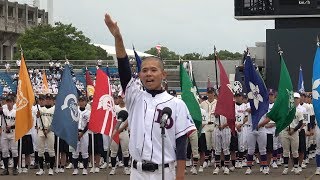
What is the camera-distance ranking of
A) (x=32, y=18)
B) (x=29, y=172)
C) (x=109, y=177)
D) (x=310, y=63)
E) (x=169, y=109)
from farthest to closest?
(x=32, y=18), (x=310, y=63), (x=29, y=172), (x=109, y=177), (x=169, y=109)

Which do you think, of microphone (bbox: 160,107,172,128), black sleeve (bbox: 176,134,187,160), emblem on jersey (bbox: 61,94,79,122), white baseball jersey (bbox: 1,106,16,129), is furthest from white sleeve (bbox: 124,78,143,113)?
white baseball jersey (bbox: 1,106,16,129)

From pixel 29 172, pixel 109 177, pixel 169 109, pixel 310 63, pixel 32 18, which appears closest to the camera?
pixel 169 109

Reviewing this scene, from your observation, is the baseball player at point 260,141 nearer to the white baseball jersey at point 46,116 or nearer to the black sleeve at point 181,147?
A: the white baseball jersey at point 46,116

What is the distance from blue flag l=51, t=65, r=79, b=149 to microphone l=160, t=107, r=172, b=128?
1001cm

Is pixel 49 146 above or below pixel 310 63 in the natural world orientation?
below

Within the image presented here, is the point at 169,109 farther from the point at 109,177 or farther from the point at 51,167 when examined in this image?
the point at 51,167

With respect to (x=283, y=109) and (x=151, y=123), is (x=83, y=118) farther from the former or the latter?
(x=151, y=123)

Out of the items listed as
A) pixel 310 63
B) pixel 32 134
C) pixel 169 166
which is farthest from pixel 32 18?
pixel 169 166

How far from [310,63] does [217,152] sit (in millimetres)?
16296

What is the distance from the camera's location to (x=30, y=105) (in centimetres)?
1566

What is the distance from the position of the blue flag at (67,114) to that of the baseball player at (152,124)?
9.73 m

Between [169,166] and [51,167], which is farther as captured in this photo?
[51,167]

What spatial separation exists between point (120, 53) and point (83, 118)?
10956 millimetres

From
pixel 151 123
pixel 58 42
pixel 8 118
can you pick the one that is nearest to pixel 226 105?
pixel 8 118
